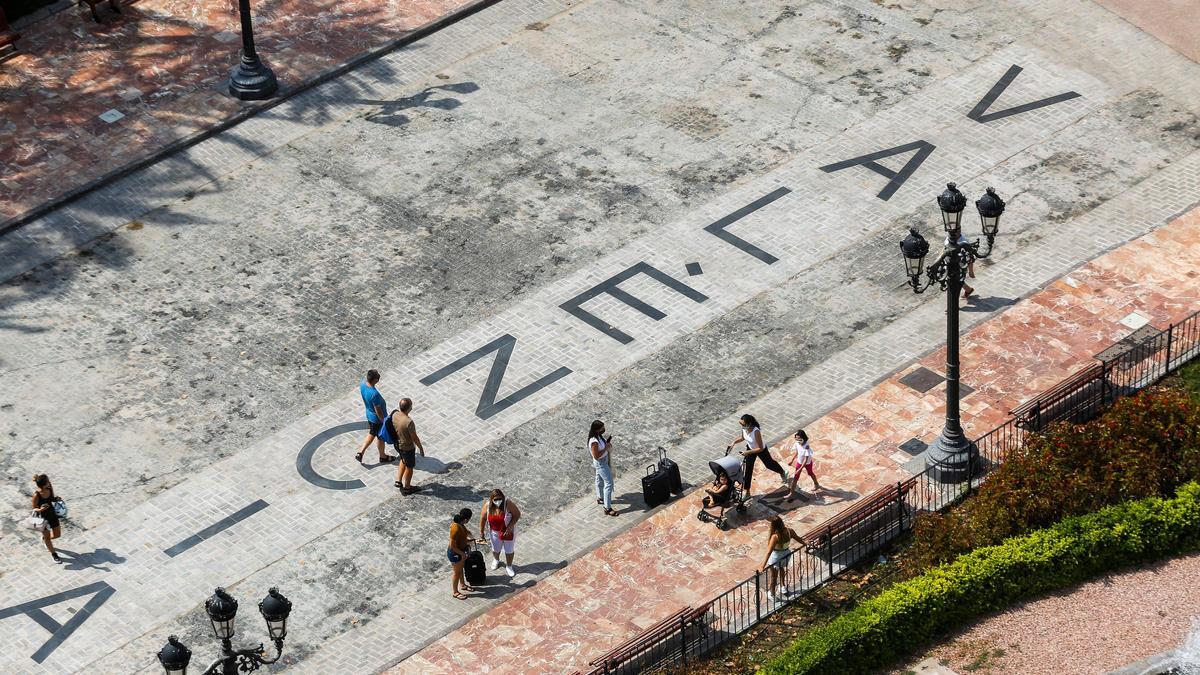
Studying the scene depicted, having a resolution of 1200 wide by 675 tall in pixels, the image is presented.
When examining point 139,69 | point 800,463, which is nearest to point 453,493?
point 800,463

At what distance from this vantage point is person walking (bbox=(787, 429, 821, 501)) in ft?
93.4

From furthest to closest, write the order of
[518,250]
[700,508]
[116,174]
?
[116,174]
[518,250]
[700,508]

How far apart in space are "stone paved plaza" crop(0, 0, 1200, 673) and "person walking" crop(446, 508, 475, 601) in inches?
12.4

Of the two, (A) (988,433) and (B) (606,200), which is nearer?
(A) (988,433)

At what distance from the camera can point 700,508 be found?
28938 millimetres

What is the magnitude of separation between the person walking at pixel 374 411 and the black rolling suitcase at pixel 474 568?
294 centimetres

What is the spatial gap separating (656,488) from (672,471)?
33 centimetres

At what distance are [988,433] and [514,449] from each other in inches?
270

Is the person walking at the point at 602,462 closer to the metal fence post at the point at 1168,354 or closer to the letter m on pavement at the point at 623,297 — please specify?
the letter m on pavement at the point at 623,297

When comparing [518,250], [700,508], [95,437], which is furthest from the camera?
[518,250]

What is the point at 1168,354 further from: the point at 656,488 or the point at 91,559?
the point at 91,559

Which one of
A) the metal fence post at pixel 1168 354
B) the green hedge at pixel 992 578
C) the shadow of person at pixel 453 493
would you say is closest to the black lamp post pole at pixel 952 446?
the green hedge at pixel 992 578

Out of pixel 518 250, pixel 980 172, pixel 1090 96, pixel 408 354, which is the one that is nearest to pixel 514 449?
pixel 408 354

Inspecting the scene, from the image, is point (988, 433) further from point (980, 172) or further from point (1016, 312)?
point (980, 172)
